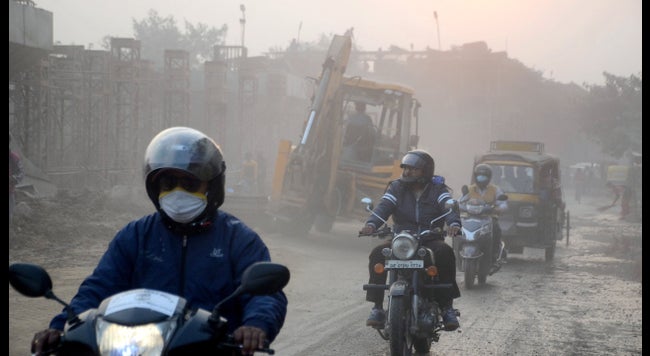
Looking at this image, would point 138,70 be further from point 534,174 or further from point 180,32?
point 180,32

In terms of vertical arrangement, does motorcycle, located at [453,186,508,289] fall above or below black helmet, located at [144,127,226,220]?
below

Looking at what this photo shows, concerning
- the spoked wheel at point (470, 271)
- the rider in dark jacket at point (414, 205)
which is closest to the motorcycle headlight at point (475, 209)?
the spoked wheel at point (470, 271)

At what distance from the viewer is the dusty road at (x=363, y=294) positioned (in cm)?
893

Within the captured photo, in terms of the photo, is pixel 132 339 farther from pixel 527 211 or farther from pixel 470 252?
pixel 527 211

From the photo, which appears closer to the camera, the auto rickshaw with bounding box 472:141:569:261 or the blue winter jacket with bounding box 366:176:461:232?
the blue winter jacket with bounding box 366:176:461:232

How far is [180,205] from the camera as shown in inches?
133

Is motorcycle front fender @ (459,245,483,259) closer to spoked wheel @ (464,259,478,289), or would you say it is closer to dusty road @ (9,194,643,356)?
spoked wheel @ (464,259,478,289)

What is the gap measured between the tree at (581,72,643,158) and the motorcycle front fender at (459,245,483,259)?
103 ft

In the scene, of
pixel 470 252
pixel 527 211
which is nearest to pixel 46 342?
pixel 470 252

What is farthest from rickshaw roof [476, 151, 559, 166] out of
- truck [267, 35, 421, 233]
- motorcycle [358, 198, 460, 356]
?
motorcycle [358, 198, 460, 356]

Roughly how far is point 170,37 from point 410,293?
7464 cm

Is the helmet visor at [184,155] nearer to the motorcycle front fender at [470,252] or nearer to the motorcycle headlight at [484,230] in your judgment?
the motorcycle front fender at [470,252]

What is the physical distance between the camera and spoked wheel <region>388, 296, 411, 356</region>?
24.0ft

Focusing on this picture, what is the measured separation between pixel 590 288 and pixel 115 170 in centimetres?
2007
